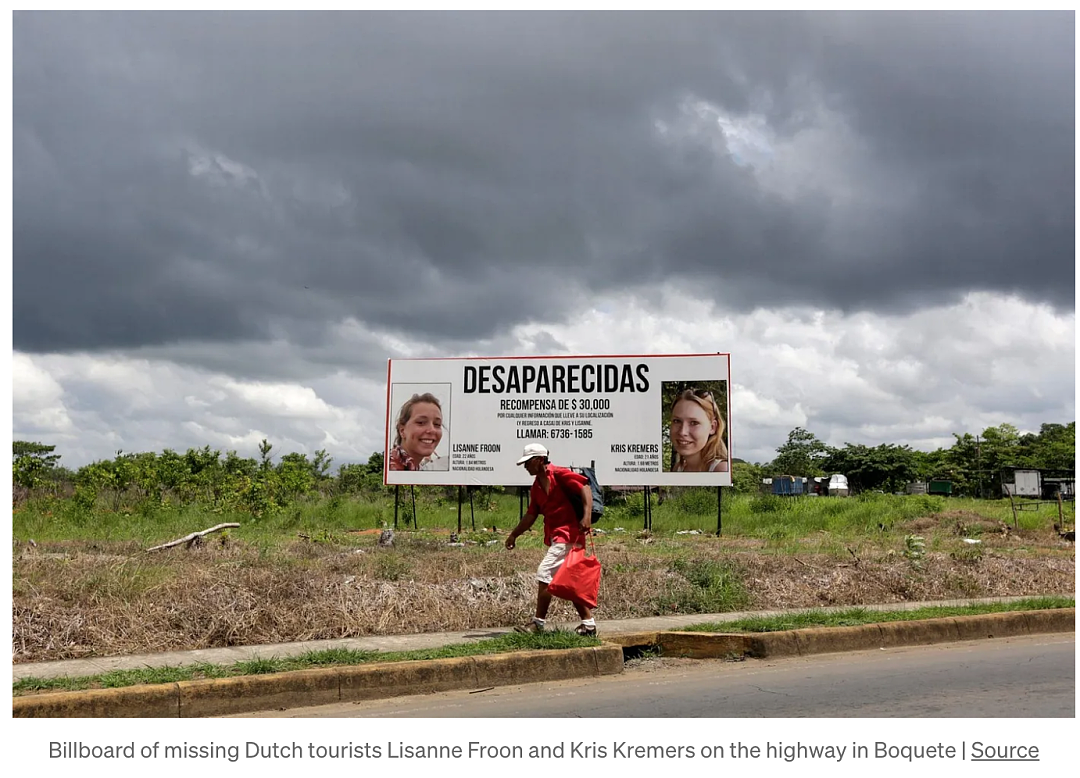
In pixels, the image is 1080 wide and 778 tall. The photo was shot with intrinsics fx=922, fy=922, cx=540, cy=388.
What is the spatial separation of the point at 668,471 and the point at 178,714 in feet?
49.4

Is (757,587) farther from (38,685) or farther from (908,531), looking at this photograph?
(908,531)

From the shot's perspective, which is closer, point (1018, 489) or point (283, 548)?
point (283, 548)

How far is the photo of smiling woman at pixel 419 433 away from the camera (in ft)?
68.3

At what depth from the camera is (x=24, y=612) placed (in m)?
7.79

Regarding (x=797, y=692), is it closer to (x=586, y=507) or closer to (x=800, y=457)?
(x=586, y=507)

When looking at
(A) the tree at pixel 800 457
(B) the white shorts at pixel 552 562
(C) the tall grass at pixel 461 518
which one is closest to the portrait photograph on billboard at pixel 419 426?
(C) the tall grass at pixel 461 518

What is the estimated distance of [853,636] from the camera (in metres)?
8.78

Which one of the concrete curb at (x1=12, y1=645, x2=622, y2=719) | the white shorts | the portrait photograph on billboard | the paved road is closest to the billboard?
the portrait photograph on billboard

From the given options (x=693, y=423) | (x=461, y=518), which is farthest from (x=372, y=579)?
(x=461, y=518)

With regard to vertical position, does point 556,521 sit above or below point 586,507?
below

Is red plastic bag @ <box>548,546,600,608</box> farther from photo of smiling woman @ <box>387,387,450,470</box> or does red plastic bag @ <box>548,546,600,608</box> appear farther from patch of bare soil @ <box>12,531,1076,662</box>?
photo of smiling woman @ <box>387,387,450,470</box>

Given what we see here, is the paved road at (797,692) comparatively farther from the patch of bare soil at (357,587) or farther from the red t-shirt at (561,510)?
the patch of bare soil at (357,587)

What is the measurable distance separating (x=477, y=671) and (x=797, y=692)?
238 cm
